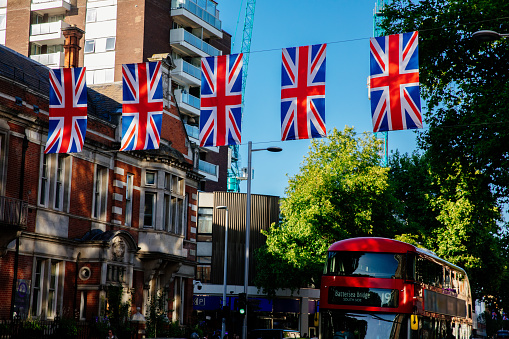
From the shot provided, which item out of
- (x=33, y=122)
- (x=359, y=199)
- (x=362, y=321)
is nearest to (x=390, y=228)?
(x=359, y=199)

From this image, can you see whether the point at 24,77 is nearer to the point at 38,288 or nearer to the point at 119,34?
the point at 38,288

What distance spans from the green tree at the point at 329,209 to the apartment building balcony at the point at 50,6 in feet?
91.6

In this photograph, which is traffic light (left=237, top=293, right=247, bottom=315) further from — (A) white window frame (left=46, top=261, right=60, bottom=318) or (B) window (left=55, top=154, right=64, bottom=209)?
(B) window (left=55, top=154, right=64, bottom=209)

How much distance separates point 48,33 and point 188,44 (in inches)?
497

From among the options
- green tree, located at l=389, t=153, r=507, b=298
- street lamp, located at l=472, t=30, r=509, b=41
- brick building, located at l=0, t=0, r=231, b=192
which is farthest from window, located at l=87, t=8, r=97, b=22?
street lamp, located at l=472, t=30, r=509, b=41

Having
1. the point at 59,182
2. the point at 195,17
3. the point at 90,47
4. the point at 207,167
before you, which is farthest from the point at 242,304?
the point at 195,17

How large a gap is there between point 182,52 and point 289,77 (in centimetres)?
4504

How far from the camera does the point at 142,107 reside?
867 inches

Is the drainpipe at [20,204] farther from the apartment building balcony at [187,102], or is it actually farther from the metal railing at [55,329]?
the apartment building balcony at [187,102]

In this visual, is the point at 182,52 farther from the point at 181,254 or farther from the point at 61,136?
the point at 61,136

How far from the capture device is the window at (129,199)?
103 feet

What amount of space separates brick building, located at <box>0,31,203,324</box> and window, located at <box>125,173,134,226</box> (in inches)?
1.9

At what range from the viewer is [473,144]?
91.0ft

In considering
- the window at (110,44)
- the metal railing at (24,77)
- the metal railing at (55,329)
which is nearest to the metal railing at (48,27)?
the window at (110,44)
